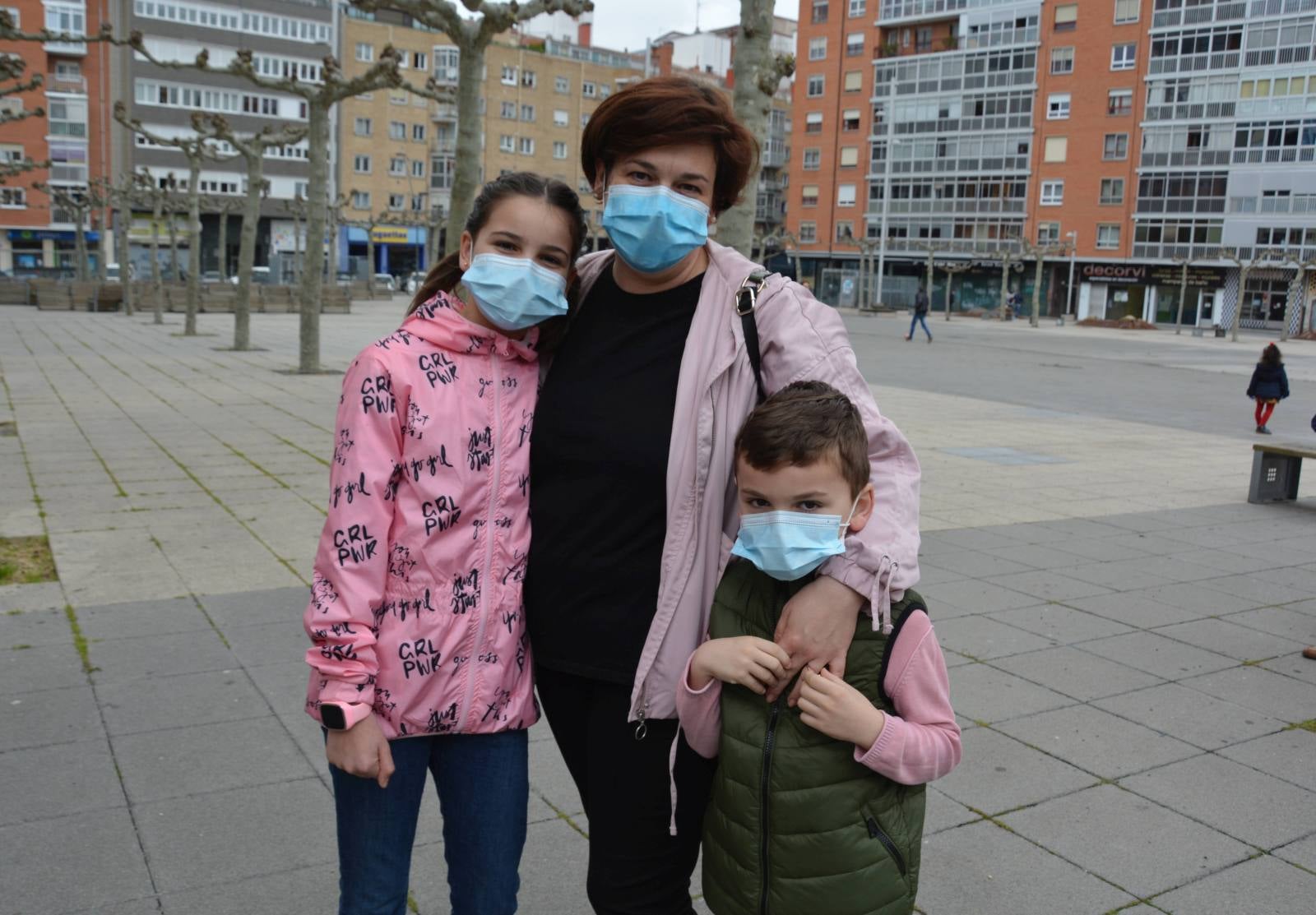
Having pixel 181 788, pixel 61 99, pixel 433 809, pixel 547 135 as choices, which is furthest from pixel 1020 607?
pixel 547 135

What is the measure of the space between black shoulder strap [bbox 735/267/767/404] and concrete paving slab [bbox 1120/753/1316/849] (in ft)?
8.87

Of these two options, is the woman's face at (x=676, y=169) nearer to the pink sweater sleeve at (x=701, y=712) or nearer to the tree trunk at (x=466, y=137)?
the pink sweater sleeve at (x=701, y=712)

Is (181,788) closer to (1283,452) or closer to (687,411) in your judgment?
(687,411)

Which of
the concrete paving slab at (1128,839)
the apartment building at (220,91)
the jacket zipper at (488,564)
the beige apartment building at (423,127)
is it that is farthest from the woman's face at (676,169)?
the beige apartment building at (423,127)

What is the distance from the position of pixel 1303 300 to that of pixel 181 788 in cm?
6657

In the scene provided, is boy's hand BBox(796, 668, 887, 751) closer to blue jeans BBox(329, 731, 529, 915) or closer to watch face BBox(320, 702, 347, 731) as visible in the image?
blue jeans BBox(329, 731, 529, 915)

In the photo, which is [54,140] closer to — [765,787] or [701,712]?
[701,712]

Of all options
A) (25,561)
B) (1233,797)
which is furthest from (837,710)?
(25,561)

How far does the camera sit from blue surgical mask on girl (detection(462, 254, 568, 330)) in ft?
7.50

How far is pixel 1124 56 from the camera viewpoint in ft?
225

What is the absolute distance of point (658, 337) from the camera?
229cm

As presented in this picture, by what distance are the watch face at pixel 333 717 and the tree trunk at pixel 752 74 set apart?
6.22m

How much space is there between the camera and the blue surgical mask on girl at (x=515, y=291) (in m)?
2.29

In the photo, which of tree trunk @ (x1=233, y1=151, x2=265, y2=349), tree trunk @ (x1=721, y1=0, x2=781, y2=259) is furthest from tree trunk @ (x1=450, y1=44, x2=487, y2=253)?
tree trunk @ (x1=233, y1=151, x2=265, y2=349)
